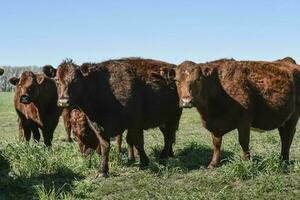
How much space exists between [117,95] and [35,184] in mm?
2251

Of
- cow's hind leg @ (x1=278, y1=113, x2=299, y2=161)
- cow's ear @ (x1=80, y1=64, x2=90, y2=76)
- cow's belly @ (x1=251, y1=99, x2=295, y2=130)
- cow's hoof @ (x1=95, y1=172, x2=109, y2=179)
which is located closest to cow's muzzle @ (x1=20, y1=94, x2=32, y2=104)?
cow's ear @ (x1=80, y1=64, x2=90, y2=76)

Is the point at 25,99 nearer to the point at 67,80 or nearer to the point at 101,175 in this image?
the point at 67,80

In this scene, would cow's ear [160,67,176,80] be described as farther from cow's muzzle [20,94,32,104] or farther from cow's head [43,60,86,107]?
cow's muzzle [20,94,32,104]

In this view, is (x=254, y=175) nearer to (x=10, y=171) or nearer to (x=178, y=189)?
(x=178, y=189)

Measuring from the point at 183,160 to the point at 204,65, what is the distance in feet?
6.81

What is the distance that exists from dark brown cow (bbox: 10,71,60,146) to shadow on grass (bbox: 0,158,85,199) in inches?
157

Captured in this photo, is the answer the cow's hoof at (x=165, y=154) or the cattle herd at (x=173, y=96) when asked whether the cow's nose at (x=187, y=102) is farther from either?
the cow's hoof at (x=165, y=154)

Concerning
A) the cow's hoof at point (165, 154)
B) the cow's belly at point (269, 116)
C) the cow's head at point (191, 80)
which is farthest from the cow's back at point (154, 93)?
the cow's belly at point (269, 116)

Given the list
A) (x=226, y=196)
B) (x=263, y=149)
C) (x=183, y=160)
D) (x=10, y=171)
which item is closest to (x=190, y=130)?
(x=263, y=149)

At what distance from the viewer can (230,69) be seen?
31.8 feet

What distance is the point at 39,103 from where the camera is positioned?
1325 cm

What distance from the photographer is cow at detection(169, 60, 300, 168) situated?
9.28 metres

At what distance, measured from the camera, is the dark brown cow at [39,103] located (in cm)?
1316

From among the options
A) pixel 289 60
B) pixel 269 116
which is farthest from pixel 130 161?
pixel 289 60
